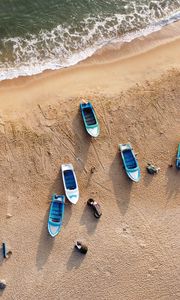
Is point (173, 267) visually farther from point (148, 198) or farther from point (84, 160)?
point (84, 160)

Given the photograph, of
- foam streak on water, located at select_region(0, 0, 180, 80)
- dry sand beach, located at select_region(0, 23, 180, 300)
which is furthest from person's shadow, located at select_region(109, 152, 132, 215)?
foam streak on water, located at select_region(0, 0, 180, 80)

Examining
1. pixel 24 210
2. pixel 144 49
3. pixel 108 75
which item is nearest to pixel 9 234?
pixel 24 210

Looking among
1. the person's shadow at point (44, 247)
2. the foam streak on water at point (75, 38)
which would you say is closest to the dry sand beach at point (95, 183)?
the person's shadow at point (44, 247)

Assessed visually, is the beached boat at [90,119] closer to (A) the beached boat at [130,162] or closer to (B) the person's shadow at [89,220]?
(A) the beached boat at [130,162]

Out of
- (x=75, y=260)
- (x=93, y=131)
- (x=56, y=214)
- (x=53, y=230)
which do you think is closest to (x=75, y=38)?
(x=93, y=131)

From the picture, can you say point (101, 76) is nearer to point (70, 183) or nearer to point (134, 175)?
point (134, 175)

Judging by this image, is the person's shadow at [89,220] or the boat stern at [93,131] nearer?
the person's shadow at [89,220]

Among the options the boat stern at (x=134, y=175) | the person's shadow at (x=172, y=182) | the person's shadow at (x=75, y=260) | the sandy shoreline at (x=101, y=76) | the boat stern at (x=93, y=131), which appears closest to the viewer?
the person's shadow at (x=75, y=260)

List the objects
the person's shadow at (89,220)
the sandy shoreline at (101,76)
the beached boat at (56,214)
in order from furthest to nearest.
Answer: the sandy shoreline at (101,76) < the person's shadow at (89,220) < the beached boat at (56,214)

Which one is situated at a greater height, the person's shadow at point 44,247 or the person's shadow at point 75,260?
the person's shadow at point 44,247
